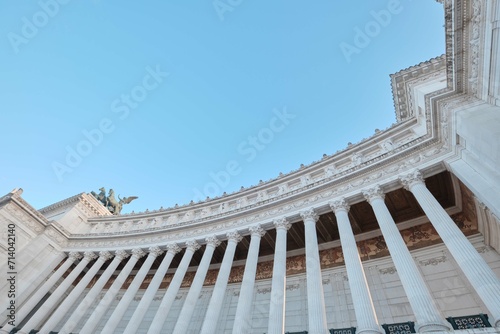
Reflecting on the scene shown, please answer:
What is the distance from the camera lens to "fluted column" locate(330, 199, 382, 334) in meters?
10.7

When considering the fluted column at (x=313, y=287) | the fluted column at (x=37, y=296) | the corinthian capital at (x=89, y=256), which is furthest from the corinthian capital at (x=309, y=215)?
the fluted column at (x=37, y=296)

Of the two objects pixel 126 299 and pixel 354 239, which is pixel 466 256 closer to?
pixel 354 239

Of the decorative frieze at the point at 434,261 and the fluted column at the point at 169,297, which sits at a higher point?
the decorative frieze at the point at 434,261

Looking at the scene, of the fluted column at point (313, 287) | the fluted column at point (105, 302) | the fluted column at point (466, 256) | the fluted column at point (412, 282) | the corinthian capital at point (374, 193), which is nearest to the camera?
the fluted column at point (466, 256)

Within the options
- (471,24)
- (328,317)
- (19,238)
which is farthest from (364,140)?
(19,238)

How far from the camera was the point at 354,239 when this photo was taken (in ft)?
51.1

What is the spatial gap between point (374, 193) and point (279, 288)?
8.13m

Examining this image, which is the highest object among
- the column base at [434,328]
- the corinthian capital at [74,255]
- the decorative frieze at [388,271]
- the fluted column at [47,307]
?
the corinthian capital at [74,255]

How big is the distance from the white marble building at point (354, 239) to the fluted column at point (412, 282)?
5cm

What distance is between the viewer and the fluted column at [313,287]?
1207 cm

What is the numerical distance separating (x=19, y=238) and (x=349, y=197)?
29.6 meters

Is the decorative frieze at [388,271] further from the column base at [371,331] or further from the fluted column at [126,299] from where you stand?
the fluted column at [126,299]

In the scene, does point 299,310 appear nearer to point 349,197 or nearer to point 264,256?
point 264,256

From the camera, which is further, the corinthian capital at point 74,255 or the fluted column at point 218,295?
the corinthian capital at point 74,255
